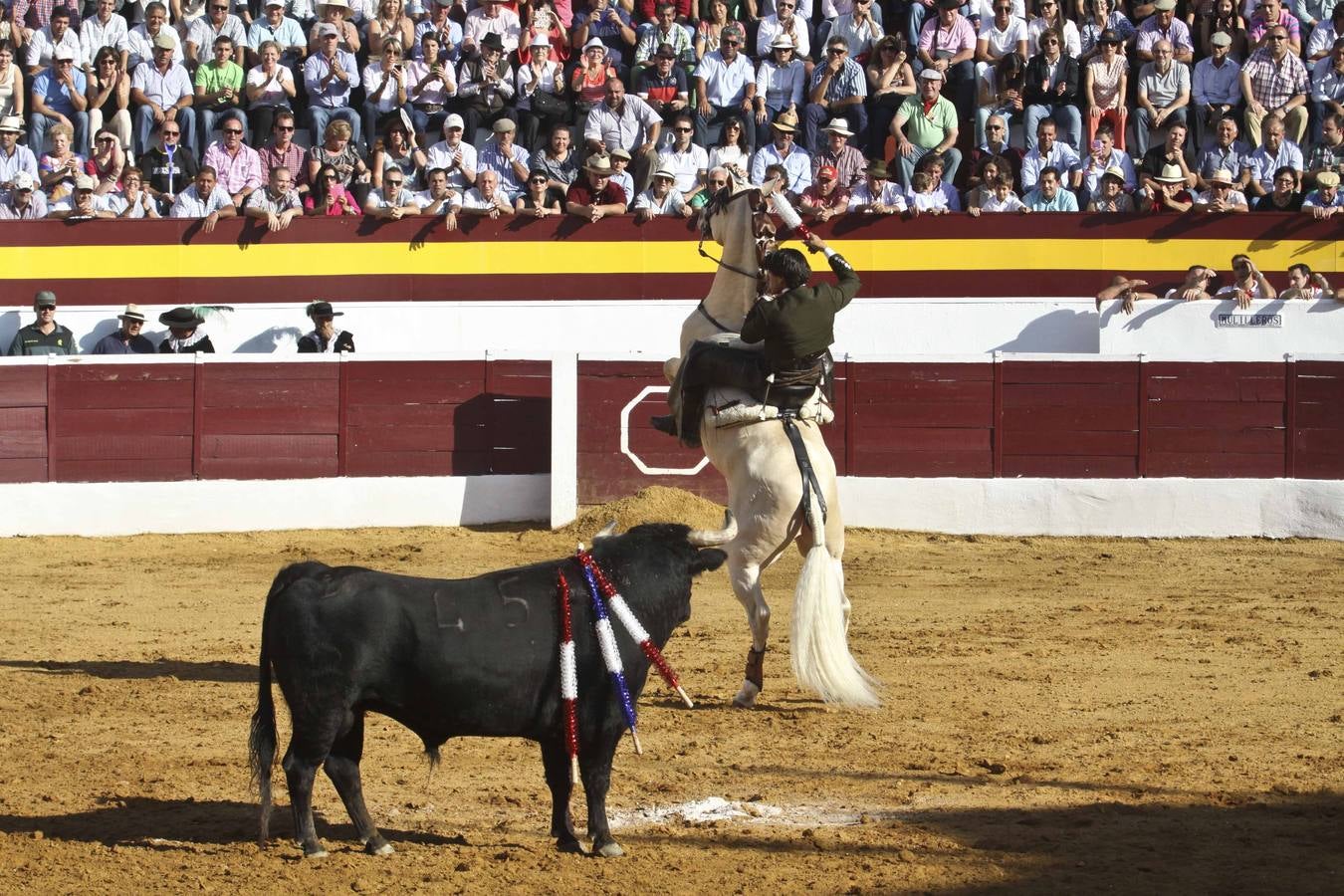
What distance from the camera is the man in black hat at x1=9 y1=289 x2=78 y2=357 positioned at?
48.6 feet

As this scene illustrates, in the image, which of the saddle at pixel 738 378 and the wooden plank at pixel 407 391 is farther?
the wooden plank at pixel 407 391

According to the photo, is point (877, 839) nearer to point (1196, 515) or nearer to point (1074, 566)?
point (1074, 566)

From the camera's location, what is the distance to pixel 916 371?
48.3ft

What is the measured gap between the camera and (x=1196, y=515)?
14.4m

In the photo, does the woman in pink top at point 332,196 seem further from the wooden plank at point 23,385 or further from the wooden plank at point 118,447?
the wooden plank at point 23,385

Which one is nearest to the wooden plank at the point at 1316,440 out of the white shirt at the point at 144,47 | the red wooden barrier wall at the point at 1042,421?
the red wooden barrier wall at the point at 1042,421

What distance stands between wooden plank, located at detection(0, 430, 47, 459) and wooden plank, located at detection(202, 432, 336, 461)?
50.9 inches

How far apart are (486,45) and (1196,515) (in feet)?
25.3

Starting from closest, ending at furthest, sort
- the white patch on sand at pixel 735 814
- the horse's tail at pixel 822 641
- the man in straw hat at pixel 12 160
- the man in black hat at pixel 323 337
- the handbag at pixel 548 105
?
the white patch on sand at pixel 735 814 → the horse's tail at pixel 822 641 → the man in black hat at pixel 323 337 → the man in straw hat at pixel 12 160 → the handbag at pixel 548 105

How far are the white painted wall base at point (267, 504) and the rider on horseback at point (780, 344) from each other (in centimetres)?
646

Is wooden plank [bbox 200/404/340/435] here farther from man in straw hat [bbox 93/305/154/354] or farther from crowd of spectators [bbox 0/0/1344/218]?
crowd of spectators [bbox 0/0/1344/218]

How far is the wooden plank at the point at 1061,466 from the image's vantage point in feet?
47.8

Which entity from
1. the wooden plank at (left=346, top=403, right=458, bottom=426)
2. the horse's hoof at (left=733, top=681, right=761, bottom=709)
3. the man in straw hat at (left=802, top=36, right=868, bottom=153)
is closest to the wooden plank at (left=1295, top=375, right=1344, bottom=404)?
the man in straw hat at (left=802, top=36, right=868, bottom=153)

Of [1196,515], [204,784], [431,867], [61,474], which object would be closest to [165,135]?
[61,474]
